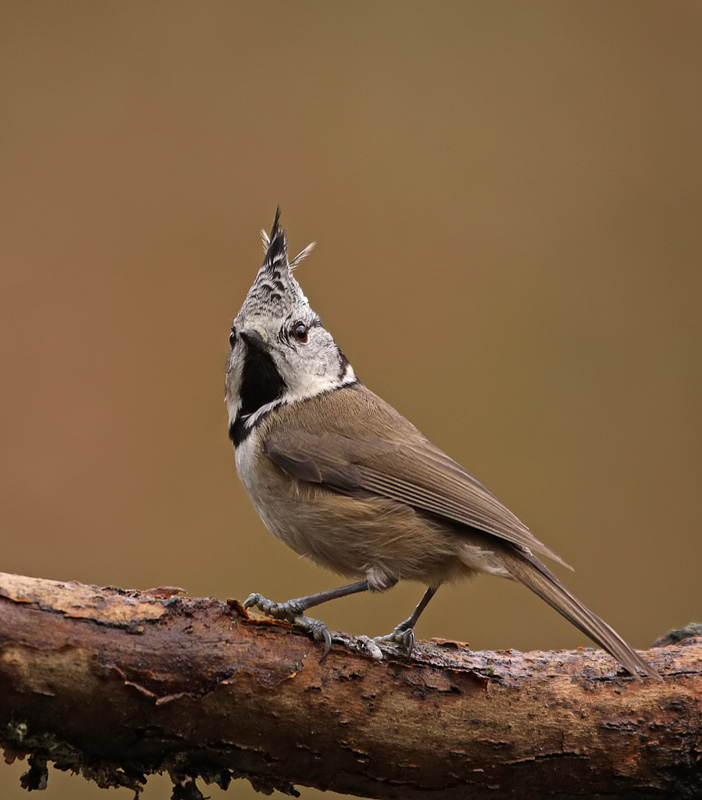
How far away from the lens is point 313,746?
6.98ft

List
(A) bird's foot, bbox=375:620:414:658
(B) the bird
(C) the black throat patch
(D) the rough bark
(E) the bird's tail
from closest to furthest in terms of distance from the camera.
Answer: (D) the rough bark, (E) the bird's tail, (A) bird's foot, bbox=375:620:414:658, (B) the bird, (C) the black throat patch

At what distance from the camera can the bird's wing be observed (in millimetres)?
2633

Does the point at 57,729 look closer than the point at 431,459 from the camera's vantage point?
Yes

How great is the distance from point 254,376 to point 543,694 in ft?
4.92

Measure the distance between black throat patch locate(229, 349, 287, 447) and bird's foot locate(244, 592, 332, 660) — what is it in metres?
0.79

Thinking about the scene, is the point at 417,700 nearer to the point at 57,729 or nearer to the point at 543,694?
the point at 543,694

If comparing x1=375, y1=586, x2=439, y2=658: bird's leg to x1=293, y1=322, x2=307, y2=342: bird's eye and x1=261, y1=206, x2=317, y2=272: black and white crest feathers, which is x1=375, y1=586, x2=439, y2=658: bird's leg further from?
x1=261, y1=206, x2=317, y2=272: black and white crest feathers

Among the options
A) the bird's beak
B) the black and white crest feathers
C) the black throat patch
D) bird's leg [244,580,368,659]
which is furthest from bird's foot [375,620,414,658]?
the black and white crest feathers

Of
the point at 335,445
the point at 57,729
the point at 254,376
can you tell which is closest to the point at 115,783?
the point at 57,729

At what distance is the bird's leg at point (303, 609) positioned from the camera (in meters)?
2.30

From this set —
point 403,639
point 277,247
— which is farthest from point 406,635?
point 277,247

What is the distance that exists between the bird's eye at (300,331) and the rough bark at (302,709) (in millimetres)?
1237

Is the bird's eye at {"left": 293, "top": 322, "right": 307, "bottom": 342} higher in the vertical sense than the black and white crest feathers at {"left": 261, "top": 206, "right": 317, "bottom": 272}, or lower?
lower

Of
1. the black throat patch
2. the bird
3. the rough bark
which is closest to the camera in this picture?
the rough bark
